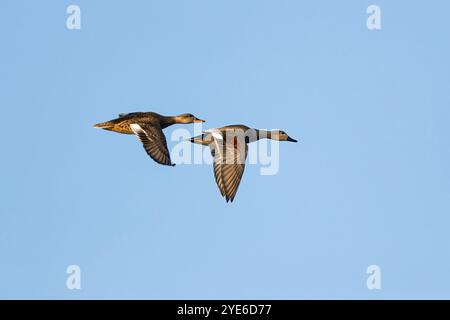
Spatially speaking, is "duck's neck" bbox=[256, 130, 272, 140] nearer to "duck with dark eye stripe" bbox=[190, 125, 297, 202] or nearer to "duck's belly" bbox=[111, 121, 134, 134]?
"duck with dark eye stripe" bbox=[190, 125, 297, 202]

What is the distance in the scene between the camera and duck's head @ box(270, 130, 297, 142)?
893 inches

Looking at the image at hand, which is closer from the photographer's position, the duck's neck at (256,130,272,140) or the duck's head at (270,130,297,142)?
the duck's neck at (256,130,272,140)

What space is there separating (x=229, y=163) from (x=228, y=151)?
0.28 m

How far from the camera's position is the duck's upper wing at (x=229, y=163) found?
20.3 meters

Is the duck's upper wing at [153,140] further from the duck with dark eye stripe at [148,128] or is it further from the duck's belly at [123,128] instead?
the duck's belly at [123,128]

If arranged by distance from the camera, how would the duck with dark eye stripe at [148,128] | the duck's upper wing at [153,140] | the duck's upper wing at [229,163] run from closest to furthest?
the duck's upper wing at [153,140], the duck with dark eye stripe at [148,128], the duck's upper wing at [229,163]

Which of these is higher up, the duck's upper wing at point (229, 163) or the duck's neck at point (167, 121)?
the duck's neck at point (167, 121)

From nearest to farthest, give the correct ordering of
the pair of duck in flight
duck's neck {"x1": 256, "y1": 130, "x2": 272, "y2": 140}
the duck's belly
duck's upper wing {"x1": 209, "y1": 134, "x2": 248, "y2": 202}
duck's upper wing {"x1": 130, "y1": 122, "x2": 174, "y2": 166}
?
duck's upper wing {"x1": 130, "y1": 122, "x2": 174, "y2": 166} → the pair of duck in flight → duck's upper wing {"x1": 209, "y1": 134, "x2": 248, "y2": 202} → the duck's belly → duck's neck {"x1": 256, "y1": 130, "x2": 272, "y2": 140}

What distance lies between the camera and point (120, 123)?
20.7 meters

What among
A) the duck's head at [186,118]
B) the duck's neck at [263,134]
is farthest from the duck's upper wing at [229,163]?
the duck's head at [186,118]

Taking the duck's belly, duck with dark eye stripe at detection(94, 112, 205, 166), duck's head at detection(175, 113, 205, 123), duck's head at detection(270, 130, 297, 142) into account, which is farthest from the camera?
duck's head at detection(270, 130, 297, 142)

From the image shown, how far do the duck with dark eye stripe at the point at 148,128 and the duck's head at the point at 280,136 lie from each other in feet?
6.60

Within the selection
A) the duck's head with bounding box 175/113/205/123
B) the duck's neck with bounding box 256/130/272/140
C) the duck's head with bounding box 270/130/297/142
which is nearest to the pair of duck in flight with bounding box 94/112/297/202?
the duck's neck with bounding box 256/130/272/140
